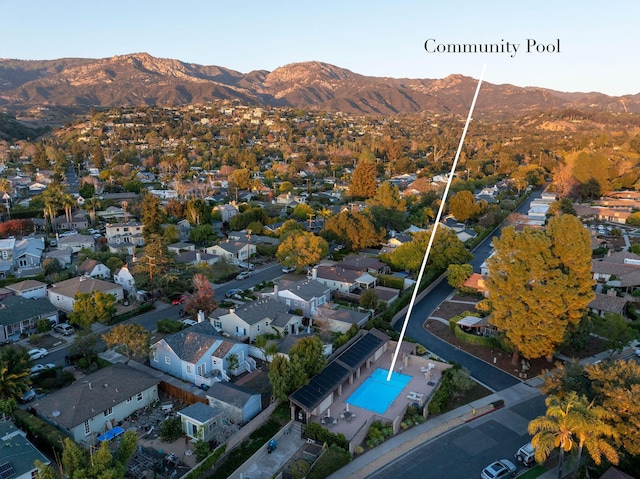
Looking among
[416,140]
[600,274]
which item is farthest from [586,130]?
[600,274]

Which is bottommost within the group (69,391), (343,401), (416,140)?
(343,401)

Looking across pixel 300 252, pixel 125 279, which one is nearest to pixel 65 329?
pixel 125 279

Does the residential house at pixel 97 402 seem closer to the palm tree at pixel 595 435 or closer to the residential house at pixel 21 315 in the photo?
the residential house at pixel 21 315

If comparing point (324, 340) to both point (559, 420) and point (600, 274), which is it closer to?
point (559, 420)

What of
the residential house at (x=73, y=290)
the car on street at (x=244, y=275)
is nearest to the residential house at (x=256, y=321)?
the residential house at (x=73, y=290)

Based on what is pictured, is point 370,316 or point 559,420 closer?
point 559,420

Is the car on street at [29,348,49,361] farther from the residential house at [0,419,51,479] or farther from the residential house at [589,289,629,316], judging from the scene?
the residential house at [589,289,629,316]
